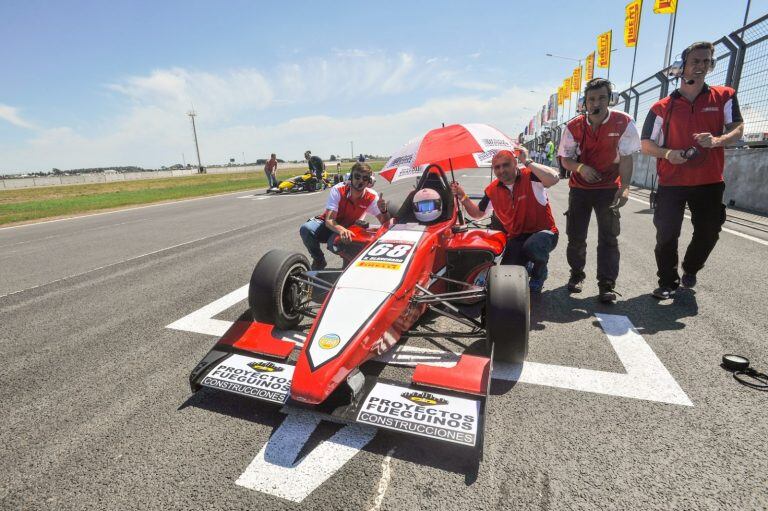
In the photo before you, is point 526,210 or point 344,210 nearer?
point 526,210

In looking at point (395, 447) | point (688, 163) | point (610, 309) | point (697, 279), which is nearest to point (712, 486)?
point (395, 447)

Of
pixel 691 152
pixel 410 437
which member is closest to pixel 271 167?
pixel 691 152

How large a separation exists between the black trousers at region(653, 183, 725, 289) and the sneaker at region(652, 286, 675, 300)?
5cm

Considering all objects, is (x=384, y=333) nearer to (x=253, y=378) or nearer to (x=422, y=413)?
(x=422, y=413)

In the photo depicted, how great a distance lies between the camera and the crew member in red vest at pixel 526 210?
4.00 metres

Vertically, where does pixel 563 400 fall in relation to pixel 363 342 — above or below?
below

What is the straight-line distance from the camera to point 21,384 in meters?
2.87

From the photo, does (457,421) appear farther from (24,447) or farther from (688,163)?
(688,163)

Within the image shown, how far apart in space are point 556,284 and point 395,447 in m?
3.32

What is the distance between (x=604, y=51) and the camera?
28750mm

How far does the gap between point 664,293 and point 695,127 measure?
1.61 meters

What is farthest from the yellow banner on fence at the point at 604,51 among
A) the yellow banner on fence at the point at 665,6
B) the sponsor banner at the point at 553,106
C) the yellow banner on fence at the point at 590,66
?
the sponsor banner at the point at 553,106

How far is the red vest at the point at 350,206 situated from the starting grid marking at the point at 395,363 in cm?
211

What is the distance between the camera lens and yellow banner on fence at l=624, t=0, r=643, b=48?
2320 centimetres
